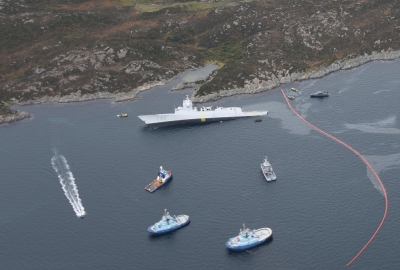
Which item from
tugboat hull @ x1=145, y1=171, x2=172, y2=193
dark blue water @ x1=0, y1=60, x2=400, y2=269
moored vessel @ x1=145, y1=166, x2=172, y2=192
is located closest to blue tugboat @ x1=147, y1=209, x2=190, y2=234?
dark blue water @ x1=0, y1=60, x2=400, y2=269

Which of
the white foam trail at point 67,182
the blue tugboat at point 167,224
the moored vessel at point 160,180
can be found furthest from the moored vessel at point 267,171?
the white foam trail at point 67,182

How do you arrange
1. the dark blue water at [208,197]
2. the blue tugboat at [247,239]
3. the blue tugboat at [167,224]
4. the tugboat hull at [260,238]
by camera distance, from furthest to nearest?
the blue tugboat at [167,224]
the blue tugboat at [247,239]
the tugboat hull at [260,238]
the dark blue water at [208,197]

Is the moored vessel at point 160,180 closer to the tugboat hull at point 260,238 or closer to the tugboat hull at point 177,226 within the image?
the tugboat hull at point 177,226

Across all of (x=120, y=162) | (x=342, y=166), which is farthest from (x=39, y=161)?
(x=342, y=166)

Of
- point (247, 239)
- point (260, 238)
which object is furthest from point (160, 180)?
point (260, 238)

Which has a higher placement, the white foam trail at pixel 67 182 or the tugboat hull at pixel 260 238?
the white foam trail at pixel 67 182

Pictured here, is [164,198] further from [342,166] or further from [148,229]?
[342,166]

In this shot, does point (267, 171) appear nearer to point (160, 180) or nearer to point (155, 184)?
point (160, 180)
